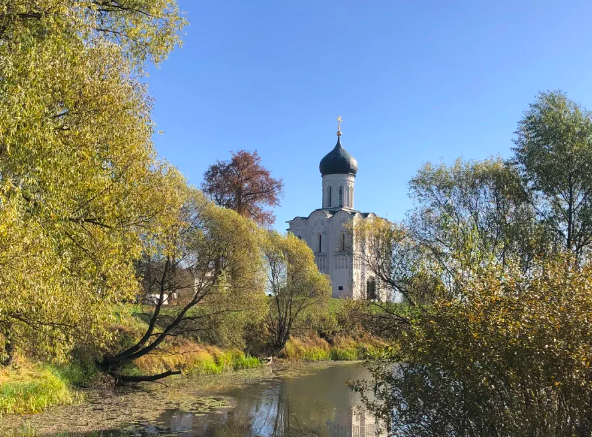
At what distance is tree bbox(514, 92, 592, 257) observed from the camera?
16141 mm

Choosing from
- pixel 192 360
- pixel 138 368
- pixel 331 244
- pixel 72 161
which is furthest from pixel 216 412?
pixel 331 244

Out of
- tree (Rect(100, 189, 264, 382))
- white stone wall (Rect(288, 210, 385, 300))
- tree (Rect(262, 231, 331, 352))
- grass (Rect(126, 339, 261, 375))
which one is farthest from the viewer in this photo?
white stone wall (Rect(288, 210, 385, 300))

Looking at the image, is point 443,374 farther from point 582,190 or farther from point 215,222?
point 215,222

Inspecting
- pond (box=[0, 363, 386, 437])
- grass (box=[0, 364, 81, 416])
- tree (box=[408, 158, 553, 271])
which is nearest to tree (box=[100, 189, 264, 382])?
pond (box=[0, 363, 386, 437])

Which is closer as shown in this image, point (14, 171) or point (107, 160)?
point (14, 171)

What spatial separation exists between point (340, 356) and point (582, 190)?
16682 mm

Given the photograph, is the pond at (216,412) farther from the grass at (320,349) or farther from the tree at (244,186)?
the tree at (244,186)

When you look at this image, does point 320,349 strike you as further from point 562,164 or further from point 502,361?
point 502,361

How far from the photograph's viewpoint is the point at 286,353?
27.6 m

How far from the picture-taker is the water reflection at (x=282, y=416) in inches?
508

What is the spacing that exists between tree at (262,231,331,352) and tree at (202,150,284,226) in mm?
8848

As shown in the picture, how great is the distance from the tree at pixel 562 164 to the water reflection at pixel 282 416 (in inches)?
315

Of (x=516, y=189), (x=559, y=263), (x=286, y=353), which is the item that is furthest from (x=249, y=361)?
Result: (x=559, y=263)

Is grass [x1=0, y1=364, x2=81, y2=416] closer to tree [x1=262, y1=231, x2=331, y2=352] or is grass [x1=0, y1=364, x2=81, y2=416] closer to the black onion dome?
tree [x1=262, y1=231, x2=331, y2=352]
